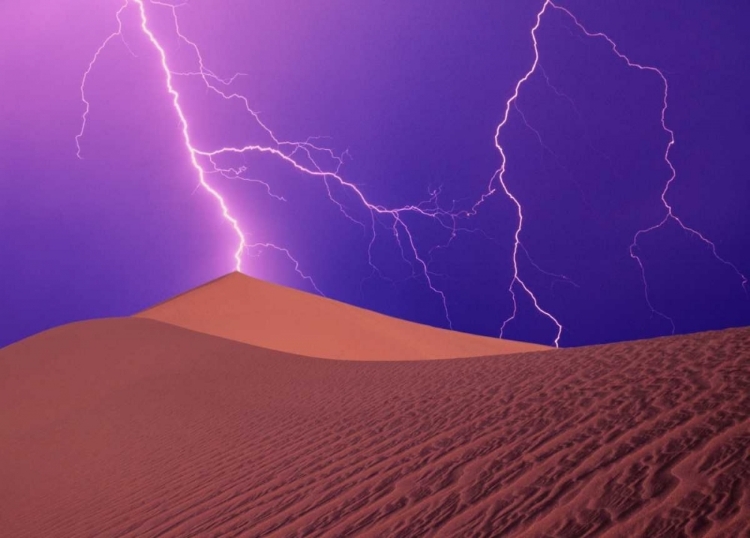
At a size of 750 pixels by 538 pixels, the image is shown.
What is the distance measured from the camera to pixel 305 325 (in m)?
14.0

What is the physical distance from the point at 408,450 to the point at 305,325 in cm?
1062

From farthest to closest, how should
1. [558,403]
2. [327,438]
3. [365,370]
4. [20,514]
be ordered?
[365,370] < [20,514] < [327,438] < [558,403]

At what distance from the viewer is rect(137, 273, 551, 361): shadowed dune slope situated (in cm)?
1298

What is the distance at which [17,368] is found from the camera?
10.1 m

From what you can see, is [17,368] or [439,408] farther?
[17,368]

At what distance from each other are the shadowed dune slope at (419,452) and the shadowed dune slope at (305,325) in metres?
5.27

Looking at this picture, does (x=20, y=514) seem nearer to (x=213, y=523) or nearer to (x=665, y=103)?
(x=213, y=523)

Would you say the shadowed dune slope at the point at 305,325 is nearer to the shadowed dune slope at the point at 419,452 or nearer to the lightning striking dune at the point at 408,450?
the lightning striking dune at the point at 408,450

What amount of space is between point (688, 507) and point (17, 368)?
413 inches

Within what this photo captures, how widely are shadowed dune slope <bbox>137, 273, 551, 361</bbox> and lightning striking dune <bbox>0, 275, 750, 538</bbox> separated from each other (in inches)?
187

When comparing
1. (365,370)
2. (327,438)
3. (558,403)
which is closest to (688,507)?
(558,403)

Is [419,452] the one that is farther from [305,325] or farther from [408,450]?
[305,325]

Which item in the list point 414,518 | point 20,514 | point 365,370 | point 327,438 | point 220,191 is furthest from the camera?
point 220,191

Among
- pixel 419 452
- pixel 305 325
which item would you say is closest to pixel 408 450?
pixel 419 452
